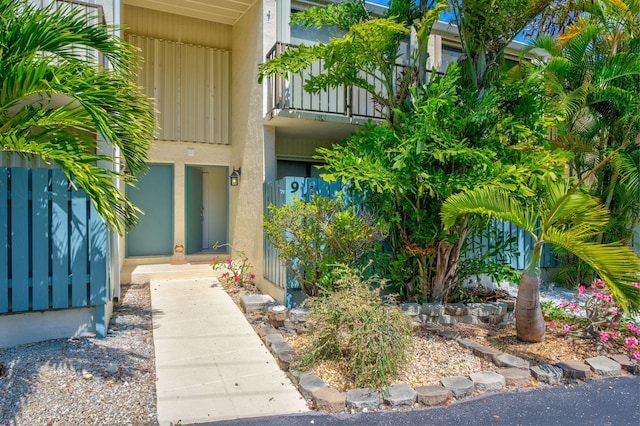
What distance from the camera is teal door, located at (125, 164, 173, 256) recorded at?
877 centimetres

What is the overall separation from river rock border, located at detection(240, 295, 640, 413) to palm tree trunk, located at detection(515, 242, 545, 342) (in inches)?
21.8

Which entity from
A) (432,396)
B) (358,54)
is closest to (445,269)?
(432,396)

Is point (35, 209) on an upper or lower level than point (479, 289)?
upper

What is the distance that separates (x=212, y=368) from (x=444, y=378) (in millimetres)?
2346

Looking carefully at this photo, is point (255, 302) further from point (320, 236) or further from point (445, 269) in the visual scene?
point (445, 269)

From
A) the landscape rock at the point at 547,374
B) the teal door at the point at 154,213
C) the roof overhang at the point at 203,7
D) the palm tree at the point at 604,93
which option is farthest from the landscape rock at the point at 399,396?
the roof overhang at the point at 203,7

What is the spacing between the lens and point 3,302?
170 inches

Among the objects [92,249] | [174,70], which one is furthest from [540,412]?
[174,70]

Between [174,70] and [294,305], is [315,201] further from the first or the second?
[174,70]

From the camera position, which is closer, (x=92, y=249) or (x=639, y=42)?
(x=92, y=249)

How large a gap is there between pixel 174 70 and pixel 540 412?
9.02 metres

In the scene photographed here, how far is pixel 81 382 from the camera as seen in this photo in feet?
12.1

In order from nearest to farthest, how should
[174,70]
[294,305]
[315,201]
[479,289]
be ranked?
[315,201] < [294,305] < [479,289] < [174,70]

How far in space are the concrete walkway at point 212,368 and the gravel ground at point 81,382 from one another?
16 cm
